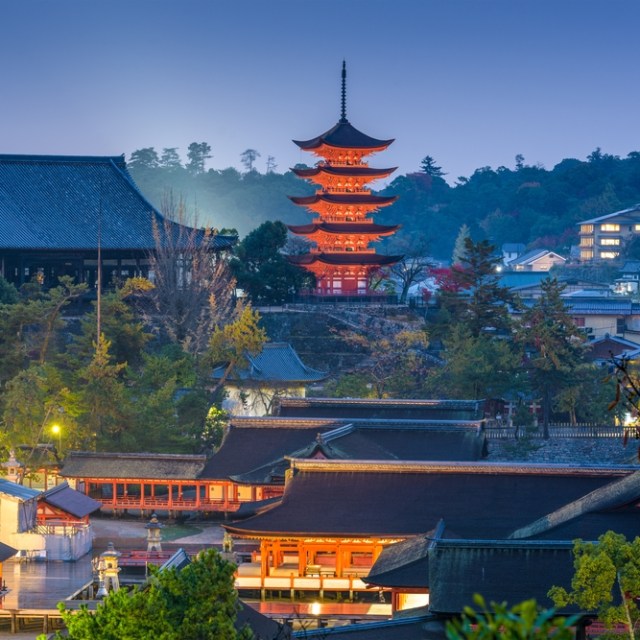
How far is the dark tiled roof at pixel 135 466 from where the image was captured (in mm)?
36844

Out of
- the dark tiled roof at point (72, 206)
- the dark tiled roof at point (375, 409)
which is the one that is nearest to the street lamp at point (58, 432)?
the dark tiled roof at point (375, 409)

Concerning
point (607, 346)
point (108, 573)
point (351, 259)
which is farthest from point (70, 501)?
point (607, 346)

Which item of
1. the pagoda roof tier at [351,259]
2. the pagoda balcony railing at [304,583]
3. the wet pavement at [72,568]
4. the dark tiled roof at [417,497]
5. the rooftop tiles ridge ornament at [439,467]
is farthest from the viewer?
the pagoda roof tier at [351,259]

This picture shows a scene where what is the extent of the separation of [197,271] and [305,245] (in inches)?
927

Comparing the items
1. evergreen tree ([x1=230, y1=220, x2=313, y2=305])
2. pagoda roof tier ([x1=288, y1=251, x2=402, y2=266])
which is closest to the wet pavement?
evergreen tree ([x1=230, y1=220, x2=313, y2=305])

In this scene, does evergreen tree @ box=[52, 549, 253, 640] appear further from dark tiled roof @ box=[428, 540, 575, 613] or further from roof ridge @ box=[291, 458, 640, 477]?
roof ridge @ box=[291, 458, 640, 477]

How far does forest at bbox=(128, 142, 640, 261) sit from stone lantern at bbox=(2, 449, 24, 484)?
2649 inches

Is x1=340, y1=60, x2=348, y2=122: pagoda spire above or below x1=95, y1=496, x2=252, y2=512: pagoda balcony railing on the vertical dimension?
above

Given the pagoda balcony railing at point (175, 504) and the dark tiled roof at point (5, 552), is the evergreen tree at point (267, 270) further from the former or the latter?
the dark tiled roof at point (5, 552)

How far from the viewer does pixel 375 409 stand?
4000cm

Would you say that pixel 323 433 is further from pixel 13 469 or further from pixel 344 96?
pixel 344 96

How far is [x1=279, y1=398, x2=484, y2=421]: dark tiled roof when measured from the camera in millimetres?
39750

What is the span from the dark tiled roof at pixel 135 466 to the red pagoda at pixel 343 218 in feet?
75.7

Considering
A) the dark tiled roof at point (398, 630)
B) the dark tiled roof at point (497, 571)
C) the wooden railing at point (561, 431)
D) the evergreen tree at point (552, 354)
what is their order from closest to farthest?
the dark tiled roof at point (398, 630) → the dark tiled roof at point (497, 571) → the wooden railing at point (561, 431) → the evergreen tree at point (552, 354)
